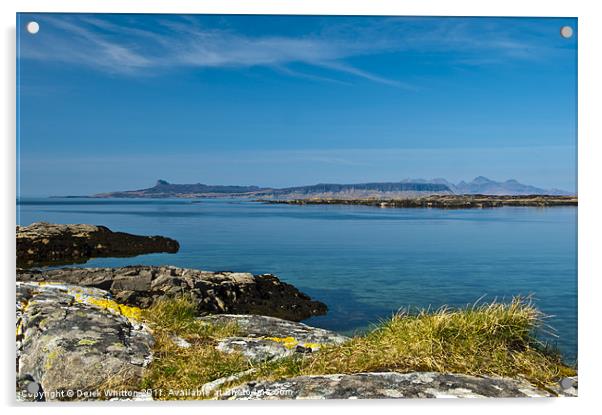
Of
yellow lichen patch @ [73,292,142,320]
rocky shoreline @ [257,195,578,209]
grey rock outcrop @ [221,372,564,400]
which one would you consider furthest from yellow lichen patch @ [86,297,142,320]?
rocky shoreline @ [257,195,578,209]

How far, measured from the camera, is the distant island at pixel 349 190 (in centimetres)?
664

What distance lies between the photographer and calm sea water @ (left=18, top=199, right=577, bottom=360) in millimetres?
6277

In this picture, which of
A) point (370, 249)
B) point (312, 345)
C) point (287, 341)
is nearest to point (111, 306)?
point (287, 341)

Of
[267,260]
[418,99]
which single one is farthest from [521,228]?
[267,260]

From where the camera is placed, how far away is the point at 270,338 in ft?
19.0

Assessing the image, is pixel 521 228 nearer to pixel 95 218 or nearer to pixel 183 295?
pixel 183 295

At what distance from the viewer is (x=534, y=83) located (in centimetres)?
642

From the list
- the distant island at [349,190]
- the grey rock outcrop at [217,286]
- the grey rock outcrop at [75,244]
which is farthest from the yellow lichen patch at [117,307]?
the distant island at [349,190]

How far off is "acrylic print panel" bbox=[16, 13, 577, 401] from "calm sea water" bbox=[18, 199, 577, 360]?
23 millimetres

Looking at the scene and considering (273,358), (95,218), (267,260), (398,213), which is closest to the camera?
(273,358)

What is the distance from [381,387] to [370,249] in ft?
7.01

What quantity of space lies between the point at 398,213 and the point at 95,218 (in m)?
3.51

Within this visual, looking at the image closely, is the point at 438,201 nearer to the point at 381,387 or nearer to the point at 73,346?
the point at 381,387

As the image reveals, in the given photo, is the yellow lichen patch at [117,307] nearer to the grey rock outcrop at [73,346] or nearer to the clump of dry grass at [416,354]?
the grey rock outcrop at [73,346]
